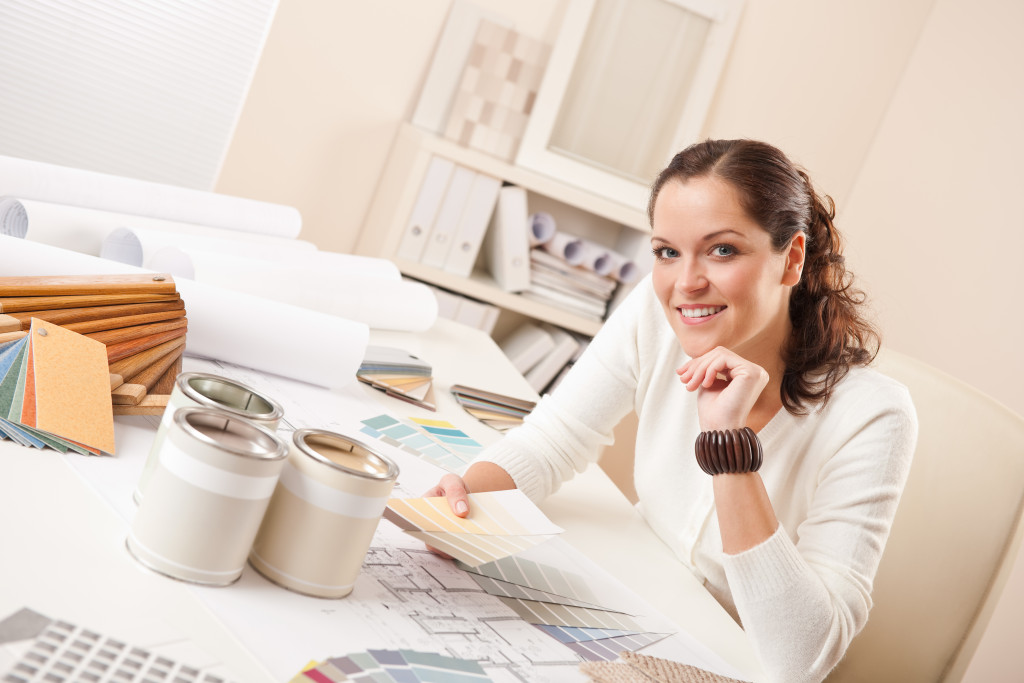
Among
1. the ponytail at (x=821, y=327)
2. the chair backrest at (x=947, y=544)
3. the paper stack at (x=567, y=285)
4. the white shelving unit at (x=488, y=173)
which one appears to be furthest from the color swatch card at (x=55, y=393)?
the paper stack at (x=567, y=285)

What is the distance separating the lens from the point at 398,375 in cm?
141

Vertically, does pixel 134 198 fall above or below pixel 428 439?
above

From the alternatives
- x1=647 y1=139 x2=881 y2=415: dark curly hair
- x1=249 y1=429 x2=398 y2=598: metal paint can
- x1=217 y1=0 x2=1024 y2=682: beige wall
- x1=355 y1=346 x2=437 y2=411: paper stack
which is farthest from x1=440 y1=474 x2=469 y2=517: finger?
x1=217 y1=0 x2=1024 y2=682: beige wall

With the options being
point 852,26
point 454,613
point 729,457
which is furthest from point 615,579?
point 852,26

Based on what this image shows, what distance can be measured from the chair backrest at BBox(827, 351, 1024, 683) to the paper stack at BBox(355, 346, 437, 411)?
0.78 meters

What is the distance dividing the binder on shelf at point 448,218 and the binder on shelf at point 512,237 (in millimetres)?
130

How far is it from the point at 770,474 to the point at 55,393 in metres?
0.95

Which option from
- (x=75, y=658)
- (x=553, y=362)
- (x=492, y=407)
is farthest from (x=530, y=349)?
(x=75, y=658)

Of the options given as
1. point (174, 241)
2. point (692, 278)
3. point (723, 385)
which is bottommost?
point (174, 241)

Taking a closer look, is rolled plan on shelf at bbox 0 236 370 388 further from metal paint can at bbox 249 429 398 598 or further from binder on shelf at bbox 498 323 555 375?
binder on shelf at bbox 498 323 555 375

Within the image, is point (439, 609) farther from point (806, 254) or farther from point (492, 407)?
point (806, 254)

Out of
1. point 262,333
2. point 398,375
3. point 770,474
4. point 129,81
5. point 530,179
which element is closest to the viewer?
point 262,333

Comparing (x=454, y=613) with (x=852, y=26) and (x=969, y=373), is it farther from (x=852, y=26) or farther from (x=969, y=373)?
(x=852, y=26)

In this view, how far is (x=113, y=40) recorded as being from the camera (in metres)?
2.63
